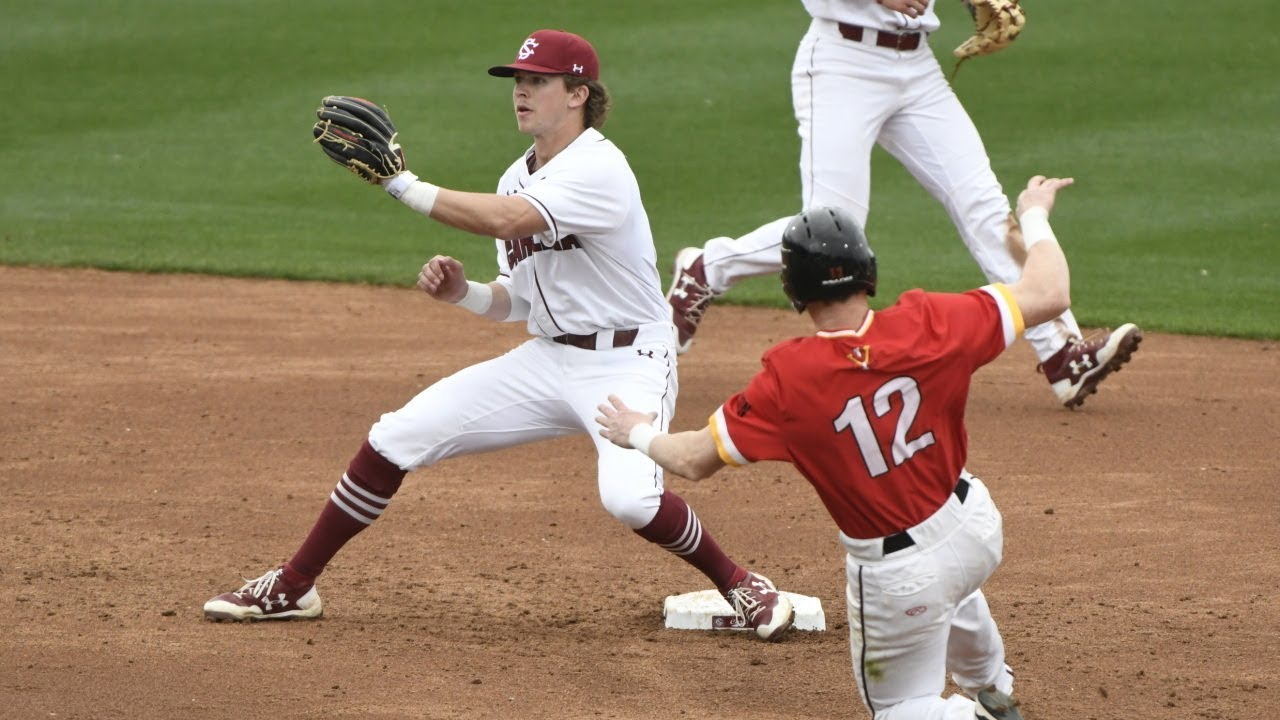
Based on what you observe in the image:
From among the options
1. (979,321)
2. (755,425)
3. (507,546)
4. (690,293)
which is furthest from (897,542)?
(690,293)

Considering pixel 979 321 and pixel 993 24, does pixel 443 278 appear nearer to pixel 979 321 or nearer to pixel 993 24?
pixel 979 321

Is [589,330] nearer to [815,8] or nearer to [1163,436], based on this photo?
[815,8]

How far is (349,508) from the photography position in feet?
16.7

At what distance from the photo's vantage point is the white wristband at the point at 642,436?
12.7ft

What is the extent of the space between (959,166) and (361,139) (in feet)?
10.9

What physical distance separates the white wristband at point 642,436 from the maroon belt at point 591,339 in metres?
1.30

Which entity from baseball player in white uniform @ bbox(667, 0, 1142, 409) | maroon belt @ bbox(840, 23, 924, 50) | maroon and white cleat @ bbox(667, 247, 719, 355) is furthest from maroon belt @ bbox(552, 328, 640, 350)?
maroon belt @ bbox(840, 23, 924, 50)

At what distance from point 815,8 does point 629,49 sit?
976 centimetres

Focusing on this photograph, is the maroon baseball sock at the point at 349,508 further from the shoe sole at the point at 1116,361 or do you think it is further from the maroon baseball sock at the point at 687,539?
the shoe sole at the point at 1116,361

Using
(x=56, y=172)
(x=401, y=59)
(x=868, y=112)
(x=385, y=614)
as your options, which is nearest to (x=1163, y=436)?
(x=868, y=112)

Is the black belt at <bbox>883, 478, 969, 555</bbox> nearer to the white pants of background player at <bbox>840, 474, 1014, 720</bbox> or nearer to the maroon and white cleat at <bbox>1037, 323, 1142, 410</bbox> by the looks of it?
the white pants of background player at <bbox>840, 474, 1014, 720</bbox>

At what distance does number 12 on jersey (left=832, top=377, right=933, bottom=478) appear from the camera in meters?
3.62

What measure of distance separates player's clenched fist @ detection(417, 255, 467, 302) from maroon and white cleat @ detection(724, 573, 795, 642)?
1270mm

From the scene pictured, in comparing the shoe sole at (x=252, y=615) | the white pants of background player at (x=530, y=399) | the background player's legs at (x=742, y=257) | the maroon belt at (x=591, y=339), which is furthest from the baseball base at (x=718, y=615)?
the background player's legs at (x=742, y=257)
